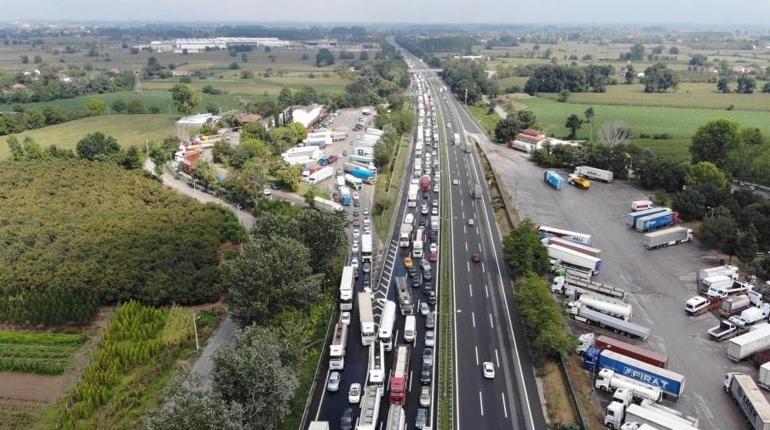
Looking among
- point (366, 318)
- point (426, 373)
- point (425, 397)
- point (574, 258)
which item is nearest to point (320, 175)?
point (574, 258)

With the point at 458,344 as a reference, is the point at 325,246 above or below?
above

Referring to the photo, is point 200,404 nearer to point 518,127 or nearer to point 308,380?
point 308,380

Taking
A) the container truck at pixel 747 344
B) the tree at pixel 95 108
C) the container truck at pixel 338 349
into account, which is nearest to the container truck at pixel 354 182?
the container truck at pixel 338 349

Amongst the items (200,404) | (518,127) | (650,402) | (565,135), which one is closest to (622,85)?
(565,135)

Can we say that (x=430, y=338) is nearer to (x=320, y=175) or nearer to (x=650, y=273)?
(x=650, y=273)

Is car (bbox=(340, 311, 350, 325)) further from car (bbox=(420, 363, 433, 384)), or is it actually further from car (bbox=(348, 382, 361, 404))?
car (bbox=(420, 363, 433, 384))

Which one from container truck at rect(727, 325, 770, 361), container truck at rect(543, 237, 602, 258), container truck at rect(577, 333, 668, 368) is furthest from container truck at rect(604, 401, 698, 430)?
container truck at rect(543, 237, 602, 258)
